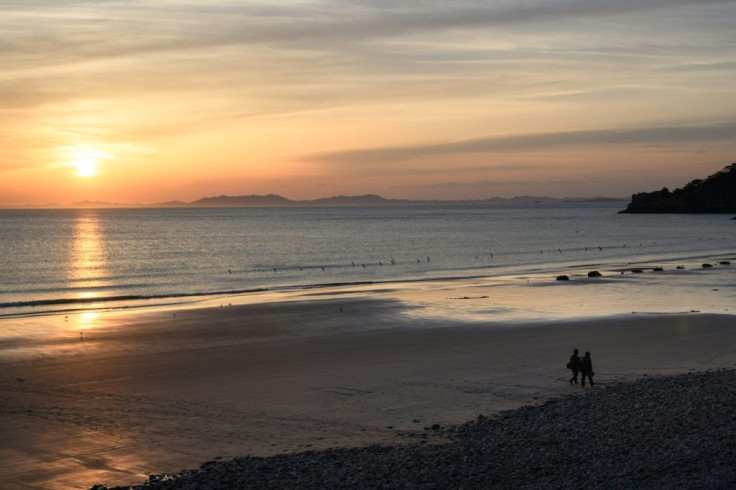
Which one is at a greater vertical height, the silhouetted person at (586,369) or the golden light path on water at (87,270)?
the golden light path on water at (87,270)

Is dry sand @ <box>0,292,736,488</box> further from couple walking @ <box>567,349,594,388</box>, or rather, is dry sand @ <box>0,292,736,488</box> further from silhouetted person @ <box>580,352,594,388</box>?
silhouetted person @ <box>580,352,594,388</box>

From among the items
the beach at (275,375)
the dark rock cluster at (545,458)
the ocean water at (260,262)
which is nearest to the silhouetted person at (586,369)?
the beach at (275,375)

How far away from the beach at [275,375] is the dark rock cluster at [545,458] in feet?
4.63

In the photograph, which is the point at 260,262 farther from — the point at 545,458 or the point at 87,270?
the point at 545,458

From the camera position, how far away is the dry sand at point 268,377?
57.4 ft

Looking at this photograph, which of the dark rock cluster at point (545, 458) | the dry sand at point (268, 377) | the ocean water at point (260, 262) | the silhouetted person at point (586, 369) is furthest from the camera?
the ocean water at point (260, 262)

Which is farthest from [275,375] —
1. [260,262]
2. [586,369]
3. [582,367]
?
[260,262]

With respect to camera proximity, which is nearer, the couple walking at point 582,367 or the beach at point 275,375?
the beach at point 275,375

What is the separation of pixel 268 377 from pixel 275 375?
1.19ft

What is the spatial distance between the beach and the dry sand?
6cm

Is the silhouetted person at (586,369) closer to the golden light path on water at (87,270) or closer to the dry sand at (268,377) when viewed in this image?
the dry sand at (268,377)

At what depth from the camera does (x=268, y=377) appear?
2489 cm

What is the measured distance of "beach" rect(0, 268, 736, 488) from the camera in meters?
17.5

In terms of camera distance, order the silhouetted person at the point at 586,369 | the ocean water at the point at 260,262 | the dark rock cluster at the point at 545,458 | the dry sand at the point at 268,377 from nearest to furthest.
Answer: the dark rock cluster at the point at 545,458
the dry sand at the point at 268,377
the silhouetted person at the point at 586,369
the ocean water at the point at 260,262
